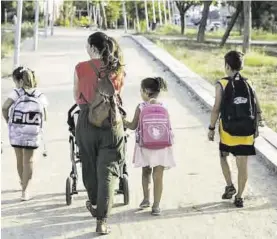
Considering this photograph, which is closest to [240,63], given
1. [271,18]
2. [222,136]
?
[222,136]

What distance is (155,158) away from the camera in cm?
632

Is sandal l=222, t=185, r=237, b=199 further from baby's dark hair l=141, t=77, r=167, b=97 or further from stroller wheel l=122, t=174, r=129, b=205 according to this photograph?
baby's dark hair l=141, t=77, r=167, b=97

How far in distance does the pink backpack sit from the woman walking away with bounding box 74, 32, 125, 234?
40 centimetres

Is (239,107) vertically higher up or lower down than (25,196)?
higher up

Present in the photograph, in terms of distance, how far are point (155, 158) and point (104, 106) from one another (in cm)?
91

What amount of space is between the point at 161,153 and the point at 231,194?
1039mm

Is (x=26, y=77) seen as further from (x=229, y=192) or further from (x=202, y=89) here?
(x=202, y=89)

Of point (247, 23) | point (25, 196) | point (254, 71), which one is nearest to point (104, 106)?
point (25, 196)

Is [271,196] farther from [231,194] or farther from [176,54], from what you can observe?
[176,54]

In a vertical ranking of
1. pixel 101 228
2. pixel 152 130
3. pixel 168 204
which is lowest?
pixel 168 204

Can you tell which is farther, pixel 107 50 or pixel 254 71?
pixel 254 71

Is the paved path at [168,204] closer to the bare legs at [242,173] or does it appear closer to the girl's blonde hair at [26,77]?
the bare legs at [242,173]

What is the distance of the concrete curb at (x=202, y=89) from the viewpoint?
859cm

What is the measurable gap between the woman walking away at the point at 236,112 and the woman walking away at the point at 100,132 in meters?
1.16
